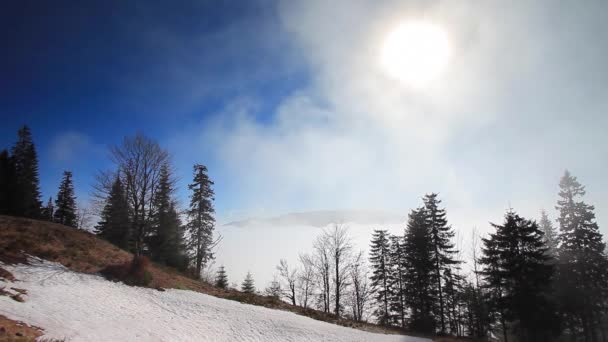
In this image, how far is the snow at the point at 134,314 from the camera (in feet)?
28.4

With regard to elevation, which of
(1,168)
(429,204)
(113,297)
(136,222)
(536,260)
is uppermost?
(1,168)

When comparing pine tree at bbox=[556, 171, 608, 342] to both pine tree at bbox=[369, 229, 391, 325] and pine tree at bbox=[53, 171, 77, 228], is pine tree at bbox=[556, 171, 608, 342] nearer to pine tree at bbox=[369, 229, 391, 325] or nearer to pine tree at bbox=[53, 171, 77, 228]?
pine tree at bbox=[369, 229, 391, 325]

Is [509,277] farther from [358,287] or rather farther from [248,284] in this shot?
[248,284]

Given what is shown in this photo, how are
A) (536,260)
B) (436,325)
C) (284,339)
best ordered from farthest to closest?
(436,325) → (536,260) → (284,339)

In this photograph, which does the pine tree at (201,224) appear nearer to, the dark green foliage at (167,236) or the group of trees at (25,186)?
the dark green foliage at (167,236)

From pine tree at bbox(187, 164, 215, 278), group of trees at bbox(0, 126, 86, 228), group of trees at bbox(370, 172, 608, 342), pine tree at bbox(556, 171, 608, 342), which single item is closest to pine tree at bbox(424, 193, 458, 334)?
group of trees at bbox(370, 172, 608, 342)

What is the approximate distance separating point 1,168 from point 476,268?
62715mm

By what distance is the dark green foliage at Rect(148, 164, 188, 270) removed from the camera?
2773cm

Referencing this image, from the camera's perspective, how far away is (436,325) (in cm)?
2661

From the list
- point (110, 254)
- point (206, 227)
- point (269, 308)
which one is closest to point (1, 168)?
point (206, 227)

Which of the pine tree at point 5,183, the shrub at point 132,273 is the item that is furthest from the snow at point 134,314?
the pine tree at point 5,183

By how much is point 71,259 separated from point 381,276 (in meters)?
30.4

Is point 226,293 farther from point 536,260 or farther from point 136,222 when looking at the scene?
point 536,260

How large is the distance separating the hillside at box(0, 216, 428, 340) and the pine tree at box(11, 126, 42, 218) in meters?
23.0
